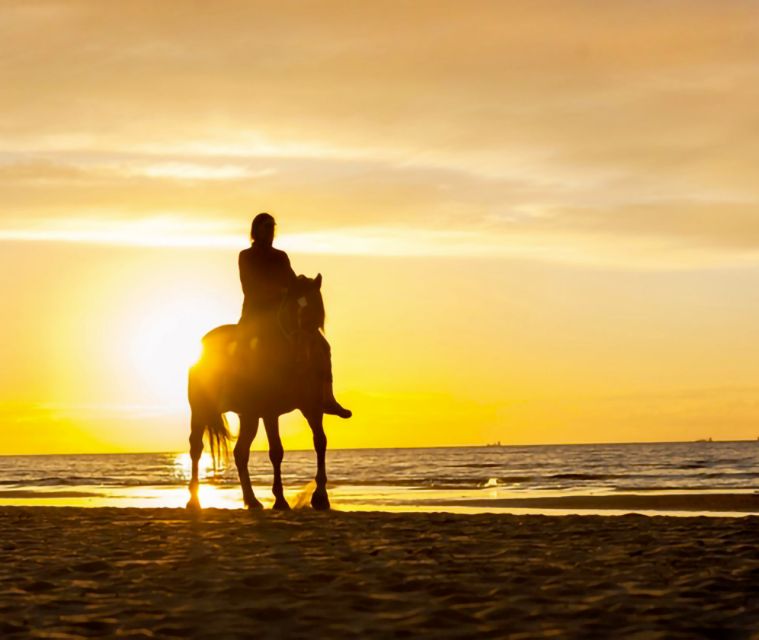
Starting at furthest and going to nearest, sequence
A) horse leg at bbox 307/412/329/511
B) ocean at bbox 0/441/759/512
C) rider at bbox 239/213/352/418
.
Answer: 1. ocean at bbox 0/441/759/512
2. horse leg at bbox 307/412/329/511
3. rider at bbox 239/213/352/418

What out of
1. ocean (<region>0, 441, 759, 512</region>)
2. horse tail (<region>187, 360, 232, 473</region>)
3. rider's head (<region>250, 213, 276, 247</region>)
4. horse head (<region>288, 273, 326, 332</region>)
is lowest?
ocean (<region>0, 441, 759, 512</region>)

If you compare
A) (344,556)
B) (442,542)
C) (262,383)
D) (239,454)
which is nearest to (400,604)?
(344,556)

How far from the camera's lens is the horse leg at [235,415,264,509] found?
15.0 meters

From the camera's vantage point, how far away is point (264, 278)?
14.6m

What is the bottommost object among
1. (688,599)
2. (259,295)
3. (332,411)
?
(688,599)

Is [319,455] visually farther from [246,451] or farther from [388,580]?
[388,580]

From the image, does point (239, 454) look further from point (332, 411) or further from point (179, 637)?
point (179, 637)

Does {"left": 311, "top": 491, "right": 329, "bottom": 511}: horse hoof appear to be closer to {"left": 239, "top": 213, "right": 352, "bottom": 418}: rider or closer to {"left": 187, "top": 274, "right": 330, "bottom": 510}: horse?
{"left": 187, "top": 274, "right": 330, "bottom": 510}: horse

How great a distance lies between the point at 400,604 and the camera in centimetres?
666

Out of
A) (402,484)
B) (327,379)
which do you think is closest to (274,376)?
(327,379)

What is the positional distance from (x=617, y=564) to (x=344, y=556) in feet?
7.26

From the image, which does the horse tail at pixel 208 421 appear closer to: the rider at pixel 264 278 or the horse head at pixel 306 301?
the rider at pixel 264 278

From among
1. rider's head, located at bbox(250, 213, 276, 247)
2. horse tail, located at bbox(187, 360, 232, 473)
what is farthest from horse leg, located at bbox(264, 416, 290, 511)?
rider's head, located at bbox(250, 213, 276, 247)

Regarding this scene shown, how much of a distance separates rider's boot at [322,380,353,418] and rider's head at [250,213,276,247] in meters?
2.11
